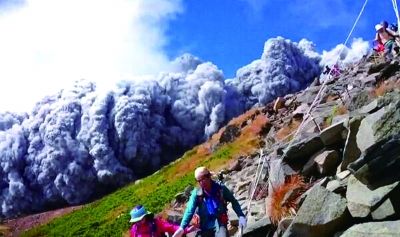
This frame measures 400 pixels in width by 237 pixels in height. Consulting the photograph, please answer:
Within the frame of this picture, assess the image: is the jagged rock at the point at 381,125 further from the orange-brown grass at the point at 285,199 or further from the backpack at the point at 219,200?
the backpack at the point at 219,200

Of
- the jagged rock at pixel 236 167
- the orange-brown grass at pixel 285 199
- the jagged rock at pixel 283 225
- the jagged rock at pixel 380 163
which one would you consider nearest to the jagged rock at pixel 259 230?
the orange-brown grass at pixel 285 199

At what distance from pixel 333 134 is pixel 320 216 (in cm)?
302

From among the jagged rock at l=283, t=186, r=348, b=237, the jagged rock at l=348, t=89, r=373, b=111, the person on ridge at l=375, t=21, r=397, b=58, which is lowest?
the jagged rock at l=283, t=186, r=348, b=237

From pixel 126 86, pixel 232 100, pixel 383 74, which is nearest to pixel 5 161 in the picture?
pixel 126 86

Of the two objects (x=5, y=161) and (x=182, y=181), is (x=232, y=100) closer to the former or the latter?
(x=5, y=161)

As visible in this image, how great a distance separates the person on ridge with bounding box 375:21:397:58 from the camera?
71.1ft

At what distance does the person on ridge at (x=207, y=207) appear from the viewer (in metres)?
9.27

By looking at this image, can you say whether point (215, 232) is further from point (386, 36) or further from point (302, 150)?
point (386, 36)

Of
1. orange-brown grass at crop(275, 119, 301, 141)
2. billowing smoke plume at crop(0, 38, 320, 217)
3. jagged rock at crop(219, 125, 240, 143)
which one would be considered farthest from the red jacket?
billowing smoke plume at crop(0, 38, 320, 217)

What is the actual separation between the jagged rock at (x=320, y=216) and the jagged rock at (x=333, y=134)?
2588mm

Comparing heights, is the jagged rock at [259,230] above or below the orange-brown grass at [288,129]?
below

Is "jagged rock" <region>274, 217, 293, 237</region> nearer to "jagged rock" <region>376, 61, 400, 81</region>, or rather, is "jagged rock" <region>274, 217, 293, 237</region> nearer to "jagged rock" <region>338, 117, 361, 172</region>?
"jagged rock" <region>338, 117, 361, 172</region>

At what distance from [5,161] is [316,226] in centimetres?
6457

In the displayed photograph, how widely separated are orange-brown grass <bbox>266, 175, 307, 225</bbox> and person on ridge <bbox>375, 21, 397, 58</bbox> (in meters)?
12.0
